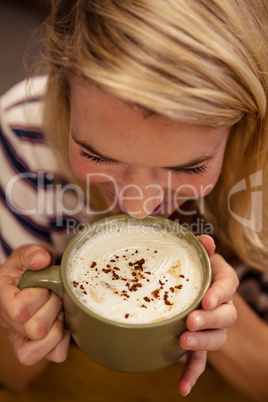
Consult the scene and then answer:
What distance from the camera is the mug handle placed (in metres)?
0.86

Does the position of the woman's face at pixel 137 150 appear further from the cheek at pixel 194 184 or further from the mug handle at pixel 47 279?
the mug handle at pixel 47 279

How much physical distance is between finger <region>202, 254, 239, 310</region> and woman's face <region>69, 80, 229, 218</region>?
0.18m

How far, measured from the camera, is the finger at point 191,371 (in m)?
1.01

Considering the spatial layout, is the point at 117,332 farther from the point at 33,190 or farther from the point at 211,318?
the point at 33,190

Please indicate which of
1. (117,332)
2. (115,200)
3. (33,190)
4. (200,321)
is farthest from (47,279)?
(33,190)

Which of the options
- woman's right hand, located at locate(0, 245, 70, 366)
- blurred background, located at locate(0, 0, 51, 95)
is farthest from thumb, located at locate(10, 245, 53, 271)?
blurred background, located at locate(0, 0, 51, 95)

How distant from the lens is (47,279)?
2.82ft

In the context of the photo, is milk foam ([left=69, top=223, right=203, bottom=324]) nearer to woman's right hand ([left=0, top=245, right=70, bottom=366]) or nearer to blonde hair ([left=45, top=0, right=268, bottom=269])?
woman's right hand ([left=0, top=245, right=70, bottom=366])

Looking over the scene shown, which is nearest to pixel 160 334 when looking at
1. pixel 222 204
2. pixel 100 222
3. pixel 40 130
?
pixel 100 222

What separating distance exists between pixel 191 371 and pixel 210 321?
9.2 inches

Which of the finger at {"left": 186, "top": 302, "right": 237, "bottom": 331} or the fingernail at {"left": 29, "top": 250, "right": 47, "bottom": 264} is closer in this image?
the finger at {"left": 186, "top": 302, "right": 237, "bottom": 331}

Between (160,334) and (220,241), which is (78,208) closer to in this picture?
(220,241)

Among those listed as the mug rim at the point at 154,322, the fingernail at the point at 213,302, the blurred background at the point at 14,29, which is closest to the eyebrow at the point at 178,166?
the mug rim at the point at 154,322

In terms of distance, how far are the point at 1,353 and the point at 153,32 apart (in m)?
1.00
